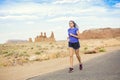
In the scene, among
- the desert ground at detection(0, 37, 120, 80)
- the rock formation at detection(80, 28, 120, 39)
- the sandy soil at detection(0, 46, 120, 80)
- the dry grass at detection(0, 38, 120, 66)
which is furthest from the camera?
the rock formation at detection(80, 28, 120, 39)

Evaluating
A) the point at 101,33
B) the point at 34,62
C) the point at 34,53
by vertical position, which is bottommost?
the point at 34,53

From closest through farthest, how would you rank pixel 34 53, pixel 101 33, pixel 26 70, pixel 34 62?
1. pixel 26 70
2. pixel 34 62
3. pixel 34 53
4. pixel 101 33

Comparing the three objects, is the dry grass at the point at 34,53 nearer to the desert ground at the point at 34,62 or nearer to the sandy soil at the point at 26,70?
the desert ground at the point at 34,62

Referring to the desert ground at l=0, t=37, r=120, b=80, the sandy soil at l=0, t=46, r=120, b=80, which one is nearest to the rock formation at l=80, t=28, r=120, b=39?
the desert ground at l=0, t=37, r=120, b=80

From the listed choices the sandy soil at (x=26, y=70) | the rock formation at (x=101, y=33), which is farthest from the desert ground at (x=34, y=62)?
the rock formation at (x=101, y=33)

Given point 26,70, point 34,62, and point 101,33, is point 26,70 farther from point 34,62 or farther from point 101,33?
point 101,33

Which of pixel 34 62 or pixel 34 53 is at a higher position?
pixel 34 62

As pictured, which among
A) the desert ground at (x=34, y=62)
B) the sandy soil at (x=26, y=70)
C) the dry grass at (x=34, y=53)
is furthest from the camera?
the dry grass at (x=34, y=53)

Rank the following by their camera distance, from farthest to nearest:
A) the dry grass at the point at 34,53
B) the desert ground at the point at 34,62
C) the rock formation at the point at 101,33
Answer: the rock formation at the point at 101,33, the dry grass at the point at 34,53, the desert ground at the point at 34,62

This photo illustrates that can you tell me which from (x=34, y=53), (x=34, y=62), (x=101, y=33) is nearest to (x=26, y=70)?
(x=34, y=62)

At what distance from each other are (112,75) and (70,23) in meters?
3.39

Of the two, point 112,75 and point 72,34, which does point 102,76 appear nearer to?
point 112,75

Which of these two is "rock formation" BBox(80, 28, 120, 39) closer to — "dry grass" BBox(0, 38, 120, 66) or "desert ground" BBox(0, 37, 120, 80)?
"dry grass" BBox(0, 38, 120, 66)

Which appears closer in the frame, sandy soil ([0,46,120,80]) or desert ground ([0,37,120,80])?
sandy soil ([0,46,120,80])
